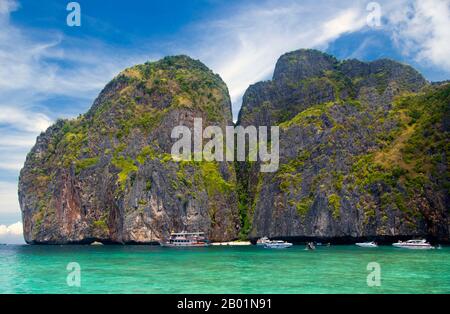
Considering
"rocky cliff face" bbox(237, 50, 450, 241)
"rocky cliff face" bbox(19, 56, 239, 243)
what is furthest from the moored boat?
"rocky cliff face" bbox(237, 50, 450, 241)

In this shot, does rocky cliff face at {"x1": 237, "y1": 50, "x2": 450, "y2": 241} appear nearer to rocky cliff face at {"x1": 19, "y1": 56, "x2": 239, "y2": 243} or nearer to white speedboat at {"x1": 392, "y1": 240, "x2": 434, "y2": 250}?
white speedboat at {"x1": 392, "y1": 240, "x2": 434, "y2": 250}

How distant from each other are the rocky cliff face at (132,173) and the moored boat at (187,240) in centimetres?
276

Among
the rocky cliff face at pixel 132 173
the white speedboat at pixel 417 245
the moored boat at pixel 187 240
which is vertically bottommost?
the moored boat at pixel 187 240

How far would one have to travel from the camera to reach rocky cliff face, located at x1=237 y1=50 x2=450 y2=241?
328 feet

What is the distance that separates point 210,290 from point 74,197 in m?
108

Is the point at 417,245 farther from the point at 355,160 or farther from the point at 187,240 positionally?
the point at 187,240

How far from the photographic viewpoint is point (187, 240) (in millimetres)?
107250

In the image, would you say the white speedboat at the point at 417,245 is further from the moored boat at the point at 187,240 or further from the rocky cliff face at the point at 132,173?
the rocky cliff face at the point at 132,173

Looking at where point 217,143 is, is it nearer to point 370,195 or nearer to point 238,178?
point 238,178

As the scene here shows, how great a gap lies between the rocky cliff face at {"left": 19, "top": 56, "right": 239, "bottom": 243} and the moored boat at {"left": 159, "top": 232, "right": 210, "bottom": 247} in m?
2.76

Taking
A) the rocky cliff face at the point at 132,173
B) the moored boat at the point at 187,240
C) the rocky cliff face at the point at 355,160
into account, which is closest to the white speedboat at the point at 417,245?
the rocky cliff face at the point at 355,160

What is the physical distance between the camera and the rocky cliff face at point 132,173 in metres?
117

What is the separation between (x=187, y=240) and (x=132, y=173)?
26916 millimetres

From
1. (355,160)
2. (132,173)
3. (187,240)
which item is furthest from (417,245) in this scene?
(132,173)
